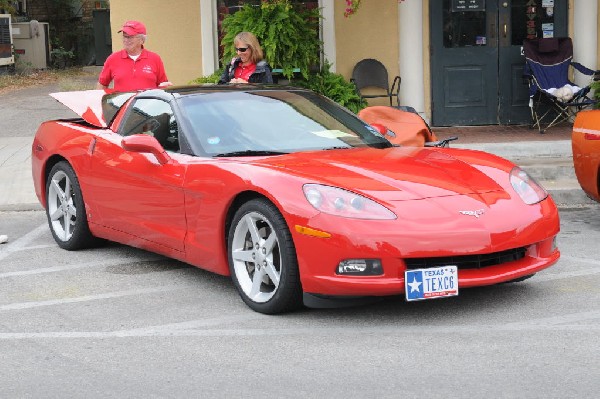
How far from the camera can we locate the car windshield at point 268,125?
22.6 ft

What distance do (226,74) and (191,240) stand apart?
12.8ft

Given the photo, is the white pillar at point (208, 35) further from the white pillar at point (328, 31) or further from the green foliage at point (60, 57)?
the green foliage at point (60, 57)

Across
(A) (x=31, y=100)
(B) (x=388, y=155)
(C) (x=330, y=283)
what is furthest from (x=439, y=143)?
(A) (x=31, y=100)

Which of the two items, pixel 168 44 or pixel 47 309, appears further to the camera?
pixel 168 44

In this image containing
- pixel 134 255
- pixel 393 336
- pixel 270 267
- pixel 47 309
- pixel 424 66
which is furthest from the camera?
pixel 424 66

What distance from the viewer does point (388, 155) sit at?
22.1ft

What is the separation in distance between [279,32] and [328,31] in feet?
3.63

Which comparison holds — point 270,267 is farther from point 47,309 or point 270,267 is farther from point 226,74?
point 226,74

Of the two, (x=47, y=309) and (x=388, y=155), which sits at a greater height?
(x=388, y=155)

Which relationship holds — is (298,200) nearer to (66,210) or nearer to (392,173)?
(392,173)

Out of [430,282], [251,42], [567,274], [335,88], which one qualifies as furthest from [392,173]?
[335,88]

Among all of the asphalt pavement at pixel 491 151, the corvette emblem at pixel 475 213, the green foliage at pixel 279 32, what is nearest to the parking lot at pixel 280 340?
the corvette emblem at pixel 475 213

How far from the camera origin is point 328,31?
14.6m

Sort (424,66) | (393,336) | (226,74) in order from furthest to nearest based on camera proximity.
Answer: (424,66)
(226,74)
(393,336)
